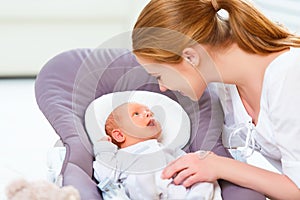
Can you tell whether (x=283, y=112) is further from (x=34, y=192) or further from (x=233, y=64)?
(x=34, y=192)

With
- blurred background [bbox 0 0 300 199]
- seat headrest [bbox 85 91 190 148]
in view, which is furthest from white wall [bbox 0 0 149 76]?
seat headrest [bbox 85 91 190 148]

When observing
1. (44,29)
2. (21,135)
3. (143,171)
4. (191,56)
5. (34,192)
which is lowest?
(21,135)

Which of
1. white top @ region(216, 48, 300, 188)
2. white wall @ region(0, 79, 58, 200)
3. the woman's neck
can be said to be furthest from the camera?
white wall @ region(0, 79, 58, 200)

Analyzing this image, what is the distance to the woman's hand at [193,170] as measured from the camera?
1.31 metres

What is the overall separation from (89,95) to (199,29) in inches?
19.2

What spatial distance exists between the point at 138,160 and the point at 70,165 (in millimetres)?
188

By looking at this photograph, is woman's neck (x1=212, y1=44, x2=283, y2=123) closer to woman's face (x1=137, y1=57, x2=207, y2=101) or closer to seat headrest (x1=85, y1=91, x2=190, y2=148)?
woman's face (x1=137, y1=57, x2=207, y2=101)

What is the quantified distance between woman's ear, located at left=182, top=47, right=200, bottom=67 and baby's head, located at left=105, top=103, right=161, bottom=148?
247 mm

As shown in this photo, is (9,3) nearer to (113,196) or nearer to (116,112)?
(116,112)

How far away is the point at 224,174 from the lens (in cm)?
133

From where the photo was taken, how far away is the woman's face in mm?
1318

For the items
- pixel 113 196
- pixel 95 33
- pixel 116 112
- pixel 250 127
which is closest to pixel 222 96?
pixel 250 127

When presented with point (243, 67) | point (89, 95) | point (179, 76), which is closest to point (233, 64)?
point (243, 67)

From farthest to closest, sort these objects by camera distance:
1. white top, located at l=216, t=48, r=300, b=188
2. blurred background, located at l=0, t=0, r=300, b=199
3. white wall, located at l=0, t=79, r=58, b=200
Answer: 1. blurred background, located at l=0, t=0, r=300, b=199
2. white wall, located at l=0, t=79, r=58, b=200
3. white top, located at l=216, t=48, r=300, b=188
